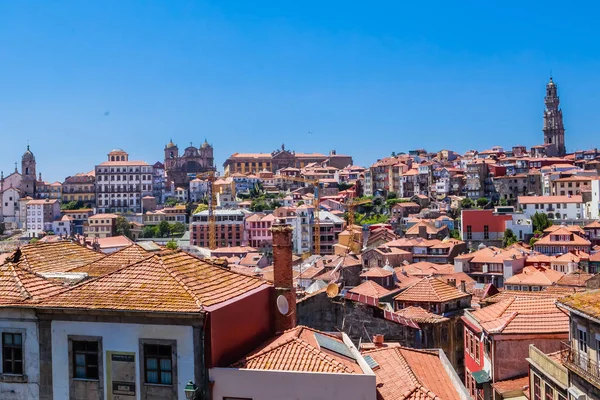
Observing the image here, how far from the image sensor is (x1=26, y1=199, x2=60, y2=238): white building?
13312 cm

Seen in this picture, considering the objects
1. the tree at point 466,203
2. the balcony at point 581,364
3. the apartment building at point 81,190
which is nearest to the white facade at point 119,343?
the balcony at point 581,364

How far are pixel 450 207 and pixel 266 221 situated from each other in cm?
3140

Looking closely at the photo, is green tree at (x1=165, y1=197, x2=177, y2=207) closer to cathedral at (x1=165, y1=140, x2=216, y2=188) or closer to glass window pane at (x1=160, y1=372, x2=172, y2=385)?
cathedral at (x1=165, y1=140, x2=216, y2=188)

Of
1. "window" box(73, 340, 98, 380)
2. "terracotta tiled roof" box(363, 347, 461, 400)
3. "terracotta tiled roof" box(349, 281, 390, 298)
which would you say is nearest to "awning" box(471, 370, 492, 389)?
"terracotta tiled roof" box(363, 347, 461, 400)

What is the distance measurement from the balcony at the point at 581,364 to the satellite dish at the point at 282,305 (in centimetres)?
672

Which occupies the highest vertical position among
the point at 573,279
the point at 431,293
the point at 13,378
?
the point at 13,378

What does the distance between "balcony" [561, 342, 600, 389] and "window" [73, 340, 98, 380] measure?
10311 millimetres

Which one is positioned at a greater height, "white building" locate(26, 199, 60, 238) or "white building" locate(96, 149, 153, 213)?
"white building" locate(96, 149, 153, 213)

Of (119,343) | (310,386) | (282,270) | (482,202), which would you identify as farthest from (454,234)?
(119,343)

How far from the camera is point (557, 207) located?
96.1m

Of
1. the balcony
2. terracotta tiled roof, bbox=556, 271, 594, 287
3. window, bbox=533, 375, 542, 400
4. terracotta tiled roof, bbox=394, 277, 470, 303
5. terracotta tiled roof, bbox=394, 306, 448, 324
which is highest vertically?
the balcony

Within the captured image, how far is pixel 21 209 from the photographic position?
14488 cm

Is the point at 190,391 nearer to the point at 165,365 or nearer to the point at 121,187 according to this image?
the point at 165,365

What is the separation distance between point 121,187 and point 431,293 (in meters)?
130
